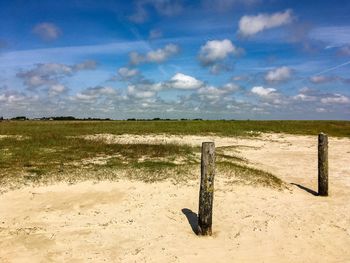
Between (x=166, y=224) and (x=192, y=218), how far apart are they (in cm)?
100

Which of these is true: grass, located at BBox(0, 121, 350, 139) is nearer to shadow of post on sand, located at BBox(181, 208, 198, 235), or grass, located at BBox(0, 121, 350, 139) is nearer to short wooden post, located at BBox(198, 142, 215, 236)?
shadow of post on sand, located at BBox(181, 208, 198, 235)

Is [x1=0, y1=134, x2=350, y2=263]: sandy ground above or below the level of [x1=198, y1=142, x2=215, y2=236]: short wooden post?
below

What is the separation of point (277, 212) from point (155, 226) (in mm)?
4331

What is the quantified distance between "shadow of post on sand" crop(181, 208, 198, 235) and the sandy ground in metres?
0.03

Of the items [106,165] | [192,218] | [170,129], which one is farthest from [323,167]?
[170,129]

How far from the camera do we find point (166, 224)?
37.5 feet

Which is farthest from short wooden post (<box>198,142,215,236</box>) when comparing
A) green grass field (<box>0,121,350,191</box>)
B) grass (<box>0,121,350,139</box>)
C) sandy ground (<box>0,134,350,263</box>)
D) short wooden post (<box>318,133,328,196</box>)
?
grass (<box>0,121,350,139</box>)

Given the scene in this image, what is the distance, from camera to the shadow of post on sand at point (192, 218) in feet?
36.8

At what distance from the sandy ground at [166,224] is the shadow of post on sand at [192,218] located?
0.03 m

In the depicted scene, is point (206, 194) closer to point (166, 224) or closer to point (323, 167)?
point (166, 224)

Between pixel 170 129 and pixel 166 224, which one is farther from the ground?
pixel 170 129

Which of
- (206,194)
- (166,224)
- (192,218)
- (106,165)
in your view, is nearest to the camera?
(206,194)

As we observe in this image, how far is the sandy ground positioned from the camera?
31.1ft

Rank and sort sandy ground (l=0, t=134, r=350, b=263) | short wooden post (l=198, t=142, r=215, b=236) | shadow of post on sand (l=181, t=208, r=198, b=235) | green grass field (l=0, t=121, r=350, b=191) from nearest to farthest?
sandy ground (l=0, t=134, r=350, b=263)
short wooden post (l=198, t=142, r=215, b=236)
shadow of post on sand (l=181, t=208, r=198, b=235)
green grass field (l=0, t=121, r=350, b=191)
